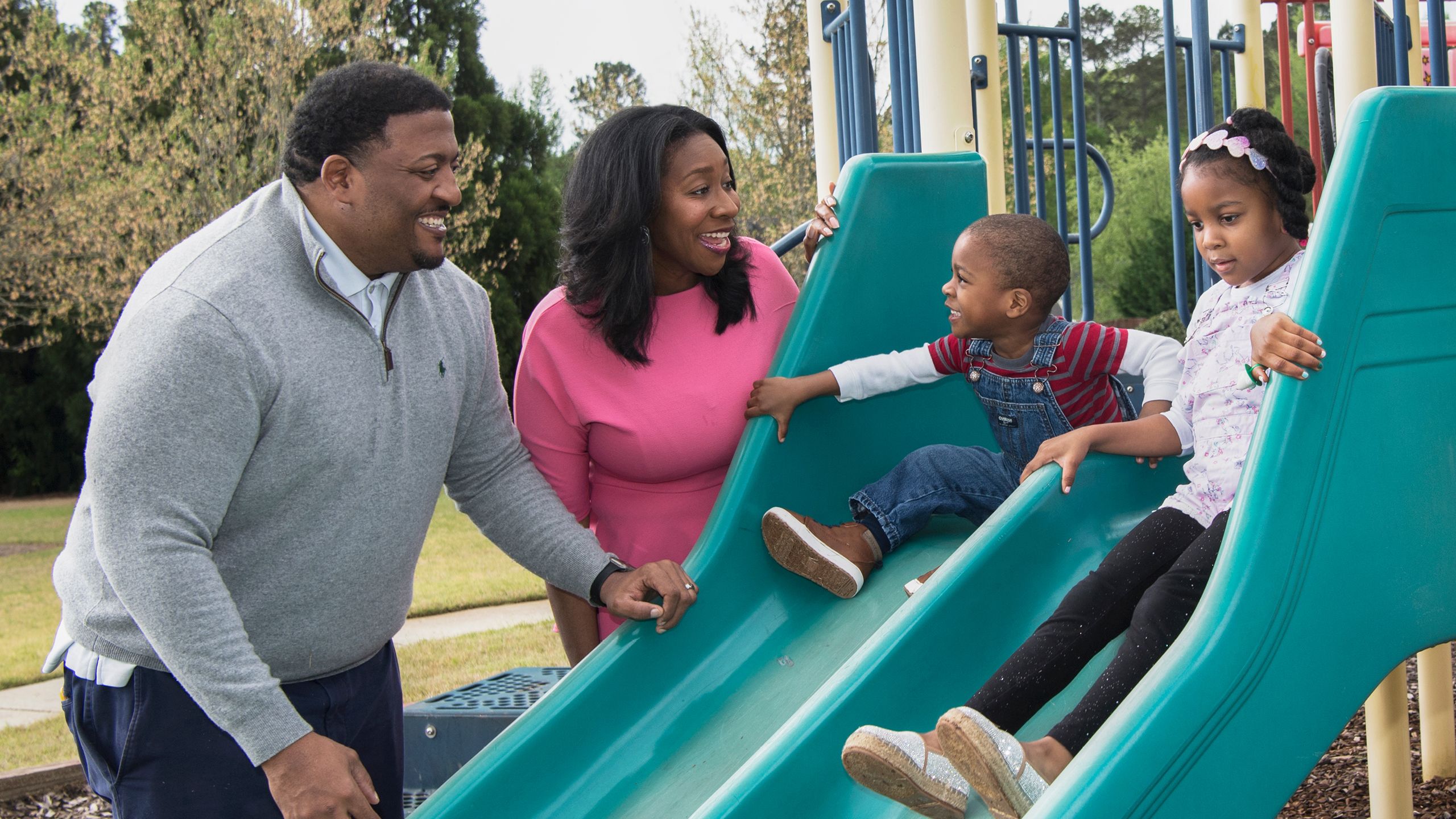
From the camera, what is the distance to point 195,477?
5.11ft

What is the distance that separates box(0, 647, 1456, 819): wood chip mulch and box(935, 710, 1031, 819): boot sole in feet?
6.28

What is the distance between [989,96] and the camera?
371 cm

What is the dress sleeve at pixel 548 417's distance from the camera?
2.36 meters

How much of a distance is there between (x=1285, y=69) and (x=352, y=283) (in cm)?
346

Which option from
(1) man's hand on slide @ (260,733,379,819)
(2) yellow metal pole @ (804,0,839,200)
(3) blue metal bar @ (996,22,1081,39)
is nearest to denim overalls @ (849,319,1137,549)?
(1) man's hand on slide @ (260,733,379,819)

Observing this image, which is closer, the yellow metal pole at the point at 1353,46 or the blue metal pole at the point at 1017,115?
the yellow metal pole at the point at 1353,46

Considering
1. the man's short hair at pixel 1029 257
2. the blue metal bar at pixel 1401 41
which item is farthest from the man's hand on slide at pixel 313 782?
the blue metal bar at pixel 1401 41

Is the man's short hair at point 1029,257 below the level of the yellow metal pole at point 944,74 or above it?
below

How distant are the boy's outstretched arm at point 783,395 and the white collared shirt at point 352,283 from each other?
0.84 metres

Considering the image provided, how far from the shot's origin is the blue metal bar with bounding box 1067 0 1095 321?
3469mm

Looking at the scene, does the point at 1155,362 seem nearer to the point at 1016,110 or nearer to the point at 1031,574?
the point at 1031,574

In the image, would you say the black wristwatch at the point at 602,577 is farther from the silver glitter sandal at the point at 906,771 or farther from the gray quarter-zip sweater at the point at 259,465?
the silver glitter sandal at the point at 906,771

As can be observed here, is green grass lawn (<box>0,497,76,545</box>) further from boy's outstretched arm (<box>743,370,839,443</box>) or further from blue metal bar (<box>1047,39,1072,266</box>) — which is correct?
boy's outstretched arm (<box>743,370,839,443</box>)

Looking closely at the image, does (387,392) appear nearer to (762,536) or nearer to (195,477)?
(195,477)
